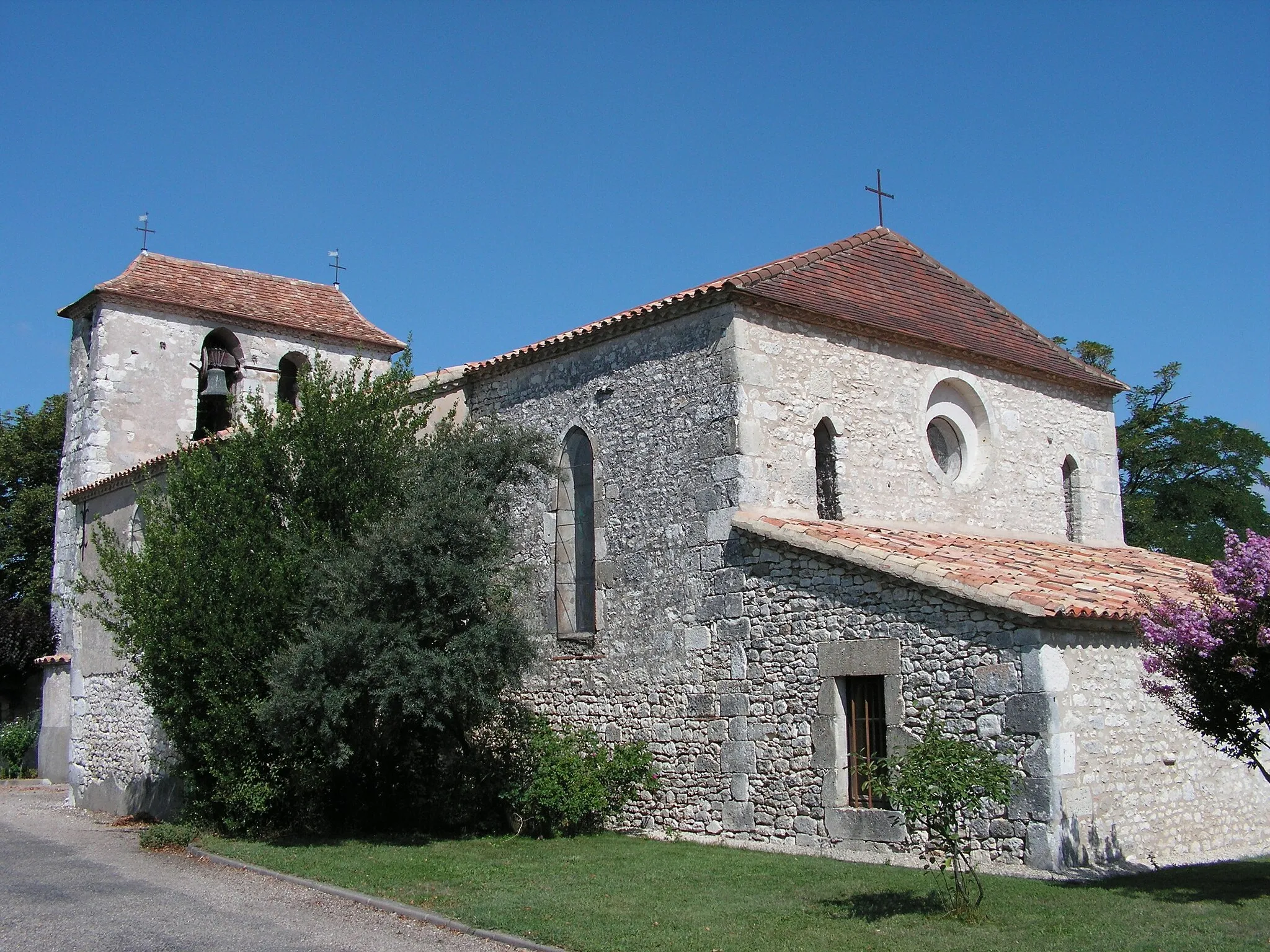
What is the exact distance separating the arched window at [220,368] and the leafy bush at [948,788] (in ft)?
64.5

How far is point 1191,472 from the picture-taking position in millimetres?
31062

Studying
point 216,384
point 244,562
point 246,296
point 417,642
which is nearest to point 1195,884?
point 417,642

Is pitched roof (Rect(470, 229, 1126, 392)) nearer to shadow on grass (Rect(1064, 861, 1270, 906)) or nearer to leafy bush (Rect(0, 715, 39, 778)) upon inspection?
shadow on grass (Rect(1064, 861, 1270, 906))

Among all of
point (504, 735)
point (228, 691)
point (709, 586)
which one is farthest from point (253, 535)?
point (709, 586)

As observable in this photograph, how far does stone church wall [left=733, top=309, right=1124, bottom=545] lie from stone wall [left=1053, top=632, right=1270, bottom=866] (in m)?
4.30

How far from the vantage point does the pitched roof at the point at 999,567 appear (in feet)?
36.2

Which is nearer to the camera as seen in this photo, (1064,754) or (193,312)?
(1064,754)

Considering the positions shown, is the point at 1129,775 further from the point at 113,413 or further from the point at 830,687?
the point at 113,413

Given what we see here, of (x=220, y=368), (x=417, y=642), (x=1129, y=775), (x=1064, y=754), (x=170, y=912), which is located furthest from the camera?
(x=220, y=368)

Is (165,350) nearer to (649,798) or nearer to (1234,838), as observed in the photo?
(649,798)

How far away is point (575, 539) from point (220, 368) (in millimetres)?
12178

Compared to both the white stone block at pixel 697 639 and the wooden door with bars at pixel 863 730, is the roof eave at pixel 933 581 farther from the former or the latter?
the white stone block at pixel 697 639

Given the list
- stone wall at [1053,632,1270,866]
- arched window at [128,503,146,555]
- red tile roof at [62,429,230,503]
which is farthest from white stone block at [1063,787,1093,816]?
arched window at [128,503,146,555]

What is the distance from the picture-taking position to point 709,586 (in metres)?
14.1
